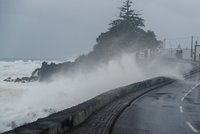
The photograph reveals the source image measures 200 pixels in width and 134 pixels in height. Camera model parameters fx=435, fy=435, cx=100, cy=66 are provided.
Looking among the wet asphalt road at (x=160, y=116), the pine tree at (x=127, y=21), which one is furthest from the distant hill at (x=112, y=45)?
the wet asphalt road at (x=160, y=116)

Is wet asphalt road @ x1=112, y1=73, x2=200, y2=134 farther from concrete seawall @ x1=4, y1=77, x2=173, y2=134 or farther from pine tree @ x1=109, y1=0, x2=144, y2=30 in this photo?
pine tree @ x1=109, y1=0, x2=144, y2=30

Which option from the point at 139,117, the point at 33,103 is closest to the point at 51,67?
the point at 33,103

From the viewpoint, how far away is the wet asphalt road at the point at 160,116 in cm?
1435

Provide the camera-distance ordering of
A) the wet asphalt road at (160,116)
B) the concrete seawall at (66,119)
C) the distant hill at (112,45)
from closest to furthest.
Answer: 1. the concrete seawall at (66,119)
2. the wet asphalt road at (160,116)
3. the distant hill at (112,45)

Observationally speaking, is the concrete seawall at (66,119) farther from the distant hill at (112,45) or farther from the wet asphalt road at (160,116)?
the distant hill at (112,45)

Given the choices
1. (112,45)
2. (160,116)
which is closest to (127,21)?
(112,45)

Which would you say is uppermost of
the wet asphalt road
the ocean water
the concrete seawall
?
the concrete seawall

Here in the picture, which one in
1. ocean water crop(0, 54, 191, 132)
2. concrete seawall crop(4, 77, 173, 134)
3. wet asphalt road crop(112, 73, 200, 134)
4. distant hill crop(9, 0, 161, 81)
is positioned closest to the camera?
concrete seawall crop(4, 77, 173, 134)

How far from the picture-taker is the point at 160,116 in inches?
702

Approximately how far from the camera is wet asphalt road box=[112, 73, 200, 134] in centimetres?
1435

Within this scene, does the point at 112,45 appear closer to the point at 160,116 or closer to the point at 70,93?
the point at 70,93

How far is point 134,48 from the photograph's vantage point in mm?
87500

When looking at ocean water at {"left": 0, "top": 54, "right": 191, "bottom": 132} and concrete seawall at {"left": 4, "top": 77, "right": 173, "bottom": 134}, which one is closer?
concrete seawall at {"left": 4, "top": 77, "right": 173, "bottom": 134}

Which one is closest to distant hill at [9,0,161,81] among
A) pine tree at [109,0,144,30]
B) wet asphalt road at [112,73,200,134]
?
pine tree at [109,0,144,30]
